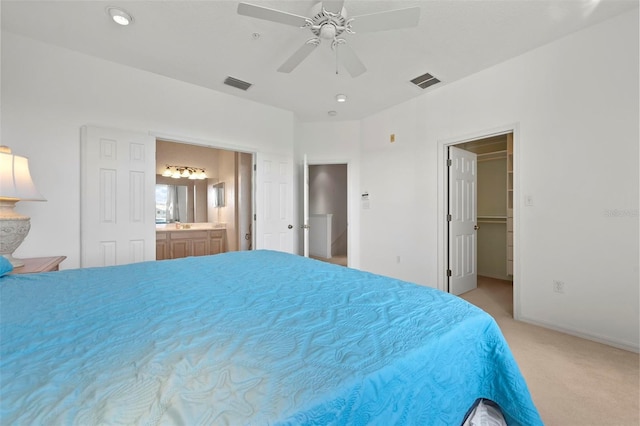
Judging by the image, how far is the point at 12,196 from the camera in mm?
1853

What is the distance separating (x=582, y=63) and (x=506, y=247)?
2.77 metres

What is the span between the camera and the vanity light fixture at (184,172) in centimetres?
495

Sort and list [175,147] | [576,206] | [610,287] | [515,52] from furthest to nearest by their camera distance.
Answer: [175,147], [515,52], [576,206], [610,287]

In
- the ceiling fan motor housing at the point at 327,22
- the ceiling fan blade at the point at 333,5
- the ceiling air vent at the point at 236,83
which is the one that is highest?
the ceiling air vent at the point at 236,83

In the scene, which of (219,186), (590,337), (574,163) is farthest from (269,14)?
(219,186)

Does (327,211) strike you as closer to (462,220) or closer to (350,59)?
(462,220)

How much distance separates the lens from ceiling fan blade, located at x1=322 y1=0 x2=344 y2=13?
1753mm

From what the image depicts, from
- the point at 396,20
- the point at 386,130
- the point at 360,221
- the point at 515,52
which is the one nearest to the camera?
the point at 396,20

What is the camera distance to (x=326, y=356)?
713 mm

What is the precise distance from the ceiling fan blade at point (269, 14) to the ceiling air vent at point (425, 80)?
6.36ft

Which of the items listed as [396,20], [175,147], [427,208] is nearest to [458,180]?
[427,208]

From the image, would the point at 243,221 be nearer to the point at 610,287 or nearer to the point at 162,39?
the point at 162,39

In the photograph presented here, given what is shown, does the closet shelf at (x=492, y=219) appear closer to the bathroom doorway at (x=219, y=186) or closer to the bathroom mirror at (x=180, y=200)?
the bathroom doorway at (x=219, y=186)

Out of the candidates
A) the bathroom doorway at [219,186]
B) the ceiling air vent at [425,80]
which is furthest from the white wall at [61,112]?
the ceiling air vent at [425,80]
